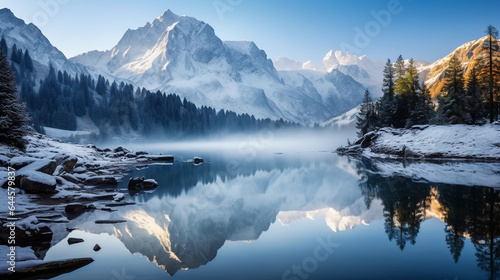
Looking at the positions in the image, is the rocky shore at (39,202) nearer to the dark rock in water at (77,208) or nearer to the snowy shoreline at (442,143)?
the dark rock in water at (77,208)

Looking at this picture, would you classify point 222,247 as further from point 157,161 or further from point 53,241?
point 157,161

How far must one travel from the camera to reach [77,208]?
55.4ft

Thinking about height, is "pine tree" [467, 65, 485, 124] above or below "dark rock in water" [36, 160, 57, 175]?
above

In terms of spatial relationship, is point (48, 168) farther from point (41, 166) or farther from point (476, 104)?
point (476, 104)

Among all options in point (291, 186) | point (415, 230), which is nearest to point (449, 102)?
point (291, 186)

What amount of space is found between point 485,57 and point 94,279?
6087 cm

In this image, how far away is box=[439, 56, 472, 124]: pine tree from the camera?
186 ft

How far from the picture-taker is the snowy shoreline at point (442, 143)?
39406 millimetres

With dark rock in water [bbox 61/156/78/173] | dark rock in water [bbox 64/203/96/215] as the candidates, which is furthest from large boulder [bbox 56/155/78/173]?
dark rock in water [bbox 64/203/96/215]

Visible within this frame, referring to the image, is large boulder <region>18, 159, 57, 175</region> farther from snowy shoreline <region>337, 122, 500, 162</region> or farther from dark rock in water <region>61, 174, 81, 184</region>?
snowy shoreline <region>337, 122, 500, 162</region>

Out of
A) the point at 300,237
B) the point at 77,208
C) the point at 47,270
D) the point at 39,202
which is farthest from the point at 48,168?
the point at 300,237

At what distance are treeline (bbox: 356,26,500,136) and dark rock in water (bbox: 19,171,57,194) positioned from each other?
5767 centimetres

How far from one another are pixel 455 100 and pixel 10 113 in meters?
66.4

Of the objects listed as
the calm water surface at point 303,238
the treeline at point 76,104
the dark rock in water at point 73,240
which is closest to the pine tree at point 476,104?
the calm water surface at point 303,238
